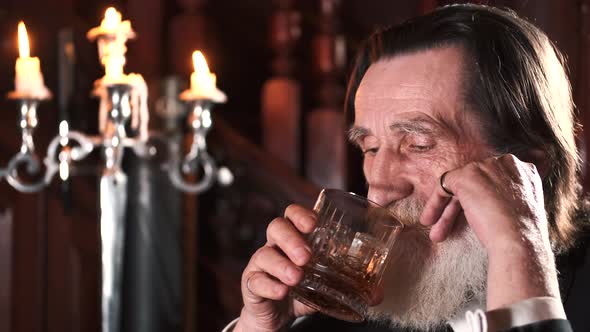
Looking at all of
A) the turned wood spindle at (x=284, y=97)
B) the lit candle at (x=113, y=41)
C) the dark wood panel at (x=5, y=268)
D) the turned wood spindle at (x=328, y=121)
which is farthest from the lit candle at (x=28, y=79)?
the turned wood spindle at (x=328, y=121)

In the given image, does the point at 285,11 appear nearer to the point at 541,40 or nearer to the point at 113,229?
the point at 113,229

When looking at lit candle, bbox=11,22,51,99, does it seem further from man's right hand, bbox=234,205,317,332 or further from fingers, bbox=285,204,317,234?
fingers, bbox=285,204,317,234

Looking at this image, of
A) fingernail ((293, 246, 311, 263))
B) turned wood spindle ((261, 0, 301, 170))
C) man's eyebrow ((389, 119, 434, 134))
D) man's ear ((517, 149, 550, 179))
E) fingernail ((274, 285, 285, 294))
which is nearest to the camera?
fingernail ((293, 246, 311, 263))

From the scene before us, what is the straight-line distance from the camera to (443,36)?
6.52 feet

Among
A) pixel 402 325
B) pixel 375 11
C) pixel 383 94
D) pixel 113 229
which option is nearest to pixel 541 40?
pixel 383 94

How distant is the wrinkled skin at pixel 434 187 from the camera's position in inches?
58.1

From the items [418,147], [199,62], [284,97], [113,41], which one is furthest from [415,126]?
[284,97]

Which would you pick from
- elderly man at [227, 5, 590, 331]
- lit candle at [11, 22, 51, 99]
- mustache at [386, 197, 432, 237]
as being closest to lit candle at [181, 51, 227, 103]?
lit candle at [11, 22, 51, 99]

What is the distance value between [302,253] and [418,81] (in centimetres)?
61

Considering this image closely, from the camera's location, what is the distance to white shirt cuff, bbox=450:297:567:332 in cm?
140

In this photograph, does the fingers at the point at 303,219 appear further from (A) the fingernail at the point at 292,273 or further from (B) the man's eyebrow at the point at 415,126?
(B) the man's eyebrow at the point at 415,126

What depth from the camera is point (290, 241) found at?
5.03 feet

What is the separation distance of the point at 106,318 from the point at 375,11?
322cm

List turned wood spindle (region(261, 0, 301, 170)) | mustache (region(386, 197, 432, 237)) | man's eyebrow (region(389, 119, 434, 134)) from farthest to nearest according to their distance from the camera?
turned wood spindle (region(261, 0, 301, 170)) → man's eyebrow (region(389, 119, 434, 134)) → mustache (region(386, 197, 432, 237))
